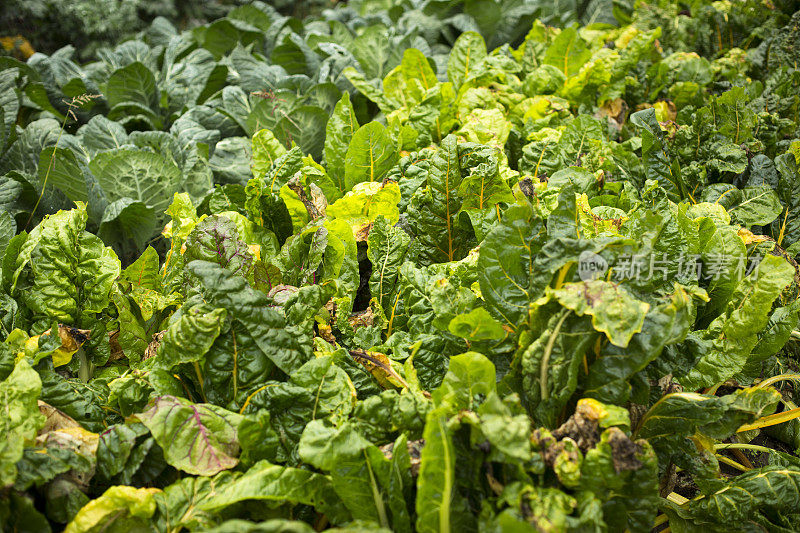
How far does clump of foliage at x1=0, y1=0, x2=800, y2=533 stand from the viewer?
130cm

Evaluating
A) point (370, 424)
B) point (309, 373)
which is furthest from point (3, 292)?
point (370, 424)

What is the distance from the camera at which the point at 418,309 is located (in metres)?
1.80

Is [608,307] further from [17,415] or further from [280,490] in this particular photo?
[17,415]

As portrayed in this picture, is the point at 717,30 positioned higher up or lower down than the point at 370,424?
higher up

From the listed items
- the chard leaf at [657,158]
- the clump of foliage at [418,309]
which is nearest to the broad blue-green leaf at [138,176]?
the clump of foliage at [418,309]

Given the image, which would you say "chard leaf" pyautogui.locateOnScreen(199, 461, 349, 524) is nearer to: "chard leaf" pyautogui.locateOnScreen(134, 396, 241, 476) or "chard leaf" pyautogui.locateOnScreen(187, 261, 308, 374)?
"chard leaf" pyautogui.locateOnScreen(134, 396, 241, 476)

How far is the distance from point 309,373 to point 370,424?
0.21m

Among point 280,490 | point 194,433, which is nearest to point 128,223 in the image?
point 194,433

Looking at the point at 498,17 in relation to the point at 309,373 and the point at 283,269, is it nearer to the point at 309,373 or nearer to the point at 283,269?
the point at 283,269

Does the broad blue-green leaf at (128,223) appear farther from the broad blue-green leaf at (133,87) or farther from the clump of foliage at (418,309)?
the broad blue-green leaf at (133,87)

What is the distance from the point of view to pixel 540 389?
140 centimetres

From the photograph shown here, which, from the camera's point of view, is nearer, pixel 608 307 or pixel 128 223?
pixel 608 307

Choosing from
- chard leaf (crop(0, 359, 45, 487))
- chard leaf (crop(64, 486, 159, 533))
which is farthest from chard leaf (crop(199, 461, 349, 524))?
chard leaf (crop(0, 359, 45, 487))

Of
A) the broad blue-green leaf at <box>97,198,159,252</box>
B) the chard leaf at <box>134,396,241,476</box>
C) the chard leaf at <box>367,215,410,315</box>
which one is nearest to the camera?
the chard leaf at <box>134,396,241,476</box>
